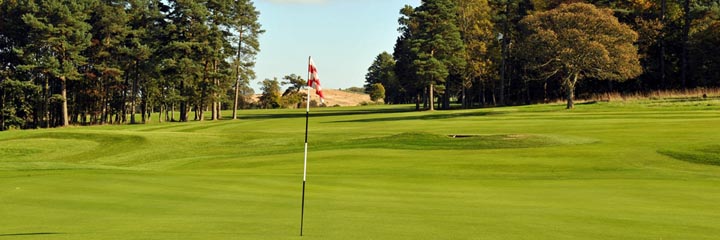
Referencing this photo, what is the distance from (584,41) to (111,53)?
170 ft

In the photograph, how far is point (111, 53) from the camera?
236 feet

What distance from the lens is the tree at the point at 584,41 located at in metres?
53.2

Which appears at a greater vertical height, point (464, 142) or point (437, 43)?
point (437, 43)

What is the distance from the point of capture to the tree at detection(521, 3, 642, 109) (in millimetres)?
53156

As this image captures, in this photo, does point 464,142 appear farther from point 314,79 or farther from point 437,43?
point 437,43

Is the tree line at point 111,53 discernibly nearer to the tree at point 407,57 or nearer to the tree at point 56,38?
the tree at point 56,38

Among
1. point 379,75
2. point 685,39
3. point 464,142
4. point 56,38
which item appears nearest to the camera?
point 464,142

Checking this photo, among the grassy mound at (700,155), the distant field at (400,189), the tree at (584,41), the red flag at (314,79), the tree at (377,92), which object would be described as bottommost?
the distant field at (400,189)

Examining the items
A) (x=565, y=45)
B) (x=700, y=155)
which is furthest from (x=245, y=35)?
(x=700, y=155)

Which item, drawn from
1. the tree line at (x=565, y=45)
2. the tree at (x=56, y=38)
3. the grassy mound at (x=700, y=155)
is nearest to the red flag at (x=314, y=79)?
the grassy mound at (x=700, y=155)

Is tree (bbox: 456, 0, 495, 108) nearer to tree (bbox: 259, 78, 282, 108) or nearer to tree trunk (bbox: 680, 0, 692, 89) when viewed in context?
tree trunk (bbox: 680, 0, 692, 89)

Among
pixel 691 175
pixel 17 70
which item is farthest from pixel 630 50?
pixel 17 70

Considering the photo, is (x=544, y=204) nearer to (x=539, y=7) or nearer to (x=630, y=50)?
(x=630, y=50)

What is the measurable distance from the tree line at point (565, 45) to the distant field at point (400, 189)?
18.6m
